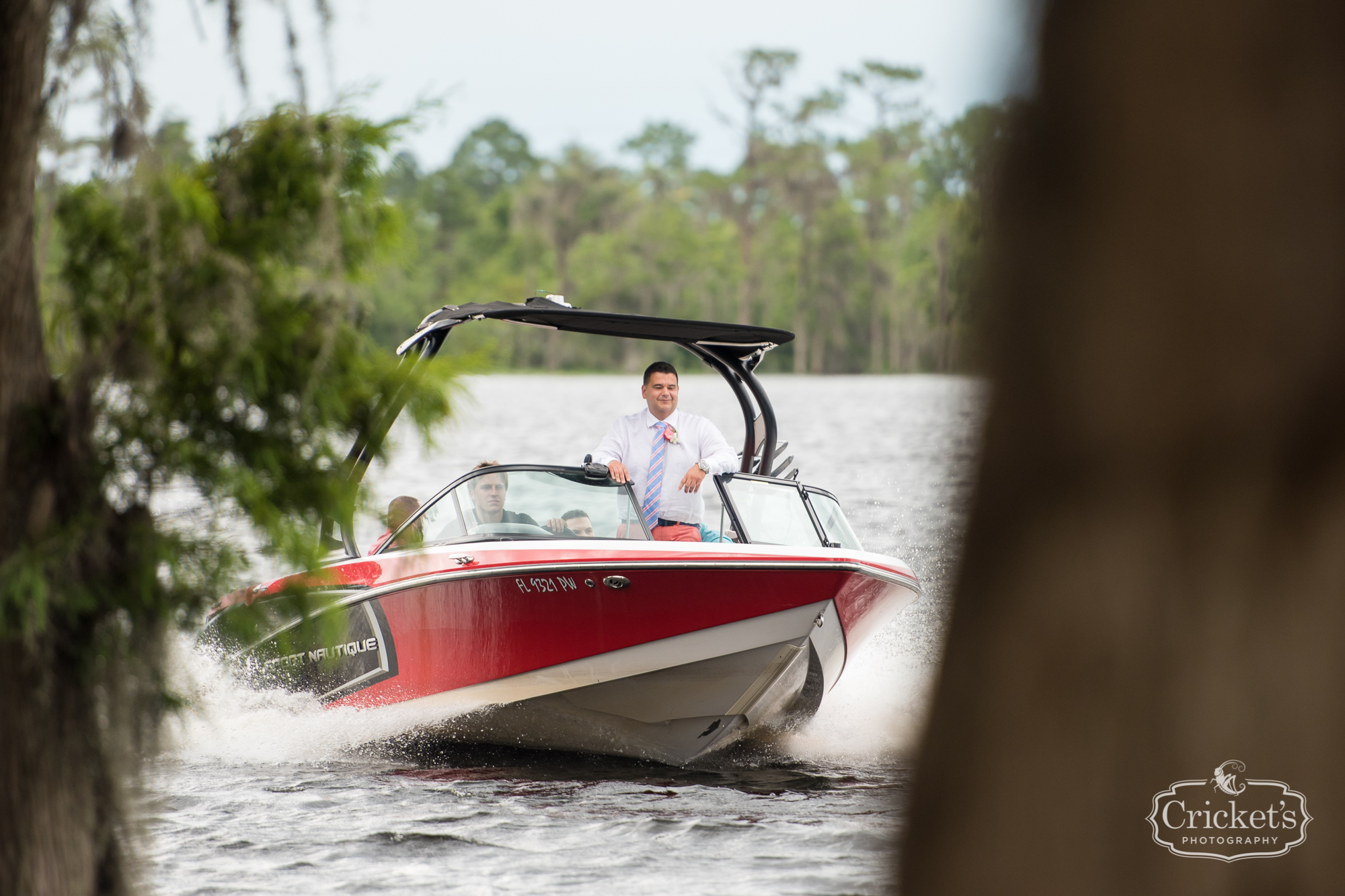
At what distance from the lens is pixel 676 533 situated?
781cm

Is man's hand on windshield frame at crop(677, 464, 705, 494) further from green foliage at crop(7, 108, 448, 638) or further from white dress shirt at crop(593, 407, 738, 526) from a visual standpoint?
green foliage at crop(7, 108, 448, 638)

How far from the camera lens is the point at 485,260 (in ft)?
293

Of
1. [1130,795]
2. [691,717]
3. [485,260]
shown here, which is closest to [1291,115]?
[1130,795]

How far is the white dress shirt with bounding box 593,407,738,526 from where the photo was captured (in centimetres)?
797

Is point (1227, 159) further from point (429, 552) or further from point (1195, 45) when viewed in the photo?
point (429, 552)

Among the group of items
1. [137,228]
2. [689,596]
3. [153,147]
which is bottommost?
[689,596]

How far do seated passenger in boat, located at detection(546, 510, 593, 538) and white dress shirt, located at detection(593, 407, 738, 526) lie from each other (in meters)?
0.39

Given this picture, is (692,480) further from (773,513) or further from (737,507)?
(773,513)

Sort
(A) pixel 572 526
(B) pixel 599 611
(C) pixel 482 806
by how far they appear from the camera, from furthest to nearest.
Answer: (A) pixel 572 526, (B) pixel 599 611, (C) pixel 482 806

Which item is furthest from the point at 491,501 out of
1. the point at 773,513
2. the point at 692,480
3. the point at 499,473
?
the point at 773,513

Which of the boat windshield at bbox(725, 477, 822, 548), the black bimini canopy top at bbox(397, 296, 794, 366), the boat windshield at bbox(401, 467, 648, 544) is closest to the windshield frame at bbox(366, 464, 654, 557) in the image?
the boat windshield at bbox(401, 467, 648, 544)

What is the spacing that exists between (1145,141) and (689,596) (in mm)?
6473

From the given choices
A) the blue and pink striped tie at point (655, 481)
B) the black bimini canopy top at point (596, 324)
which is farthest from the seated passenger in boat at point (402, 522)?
the blue and pink striped tie at point (655, 481)

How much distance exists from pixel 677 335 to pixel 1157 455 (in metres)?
7.63
